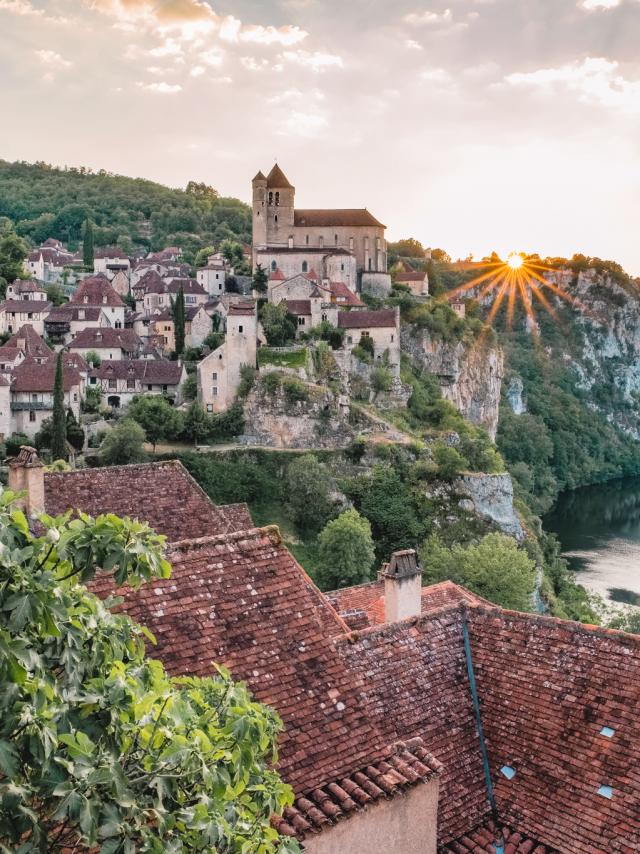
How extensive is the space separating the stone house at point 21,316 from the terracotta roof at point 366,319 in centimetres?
2905

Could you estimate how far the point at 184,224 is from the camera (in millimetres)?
164625

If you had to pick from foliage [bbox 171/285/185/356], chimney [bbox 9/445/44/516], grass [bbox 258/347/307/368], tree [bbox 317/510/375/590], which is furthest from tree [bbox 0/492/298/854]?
foliage [bbox 171/285/185/356]

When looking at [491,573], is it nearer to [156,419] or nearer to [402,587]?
[402,587]

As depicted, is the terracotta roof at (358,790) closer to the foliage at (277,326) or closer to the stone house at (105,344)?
the foliage at (277,326)

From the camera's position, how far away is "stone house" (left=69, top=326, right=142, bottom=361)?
76000mm

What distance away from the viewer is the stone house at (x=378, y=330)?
7906 cm

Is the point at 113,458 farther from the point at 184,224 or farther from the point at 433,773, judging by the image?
the point at 184,224

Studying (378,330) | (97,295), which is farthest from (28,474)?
(97,295)

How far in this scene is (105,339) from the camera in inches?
3022

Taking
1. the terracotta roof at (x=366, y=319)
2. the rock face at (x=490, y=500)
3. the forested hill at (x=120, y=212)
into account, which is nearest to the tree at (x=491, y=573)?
the rock face at (x=490, y=500)

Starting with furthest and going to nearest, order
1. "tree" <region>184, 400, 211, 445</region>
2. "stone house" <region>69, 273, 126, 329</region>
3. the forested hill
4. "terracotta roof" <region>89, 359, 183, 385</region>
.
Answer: the forested hill, "stone house" <region>69, 273, 126, 329</region>, "terracotta roof" <region>89, 359, 183, 385</region>, "tree" <region>184, 400, 211, 445</region>

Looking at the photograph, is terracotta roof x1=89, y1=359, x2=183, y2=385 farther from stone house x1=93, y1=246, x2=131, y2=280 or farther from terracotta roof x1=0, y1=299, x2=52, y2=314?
stone house x1=93, y1=246, x2=131, y2=280

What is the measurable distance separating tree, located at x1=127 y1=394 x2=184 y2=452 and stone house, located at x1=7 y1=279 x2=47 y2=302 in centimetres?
2945

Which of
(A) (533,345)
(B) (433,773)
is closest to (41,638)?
(B) (433,773)
